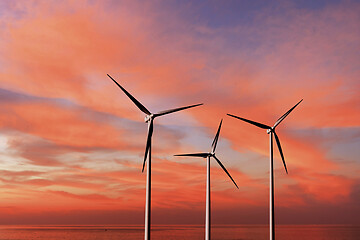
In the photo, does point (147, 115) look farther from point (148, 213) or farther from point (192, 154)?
point (192, 154)

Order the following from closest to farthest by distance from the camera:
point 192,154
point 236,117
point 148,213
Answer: point 148,213 → point 236,117 → point 192,154

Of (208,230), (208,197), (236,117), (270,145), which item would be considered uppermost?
(236,117)

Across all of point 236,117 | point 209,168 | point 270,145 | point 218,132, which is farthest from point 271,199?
point 218,132

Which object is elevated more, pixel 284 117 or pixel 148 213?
pixel 284 117

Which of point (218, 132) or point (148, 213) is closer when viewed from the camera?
point (148, 213)

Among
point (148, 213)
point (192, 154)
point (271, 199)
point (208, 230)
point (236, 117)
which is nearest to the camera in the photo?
point (148, 213)

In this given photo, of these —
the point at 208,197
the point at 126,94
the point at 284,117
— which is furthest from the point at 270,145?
the point at 126,94

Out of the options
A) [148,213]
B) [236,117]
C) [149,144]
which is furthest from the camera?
[236,117]

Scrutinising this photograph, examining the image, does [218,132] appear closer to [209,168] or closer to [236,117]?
[209,168]

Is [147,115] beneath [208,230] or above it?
above
